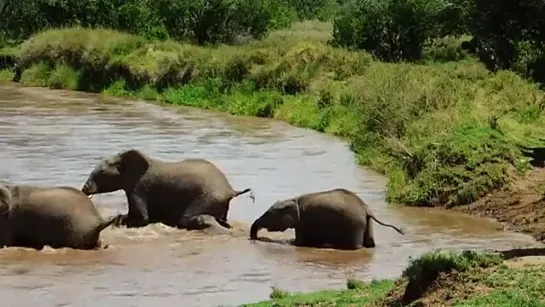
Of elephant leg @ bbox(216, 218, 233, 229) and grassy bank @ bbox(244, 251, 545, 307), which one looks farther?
elephant leg @ bbox(216, 218, 233, 229)

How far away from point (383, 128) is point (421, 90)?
5.03ft

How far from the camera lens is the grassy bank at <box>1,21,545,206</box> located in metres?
20.3

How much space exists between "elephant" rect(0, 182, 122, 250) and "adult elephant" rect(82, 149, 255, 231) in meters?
1.75

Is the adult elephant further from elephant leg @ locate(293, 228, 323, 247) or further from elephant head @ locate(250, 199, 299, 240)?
elephant leg @ locate(293, 228, 323, 247)

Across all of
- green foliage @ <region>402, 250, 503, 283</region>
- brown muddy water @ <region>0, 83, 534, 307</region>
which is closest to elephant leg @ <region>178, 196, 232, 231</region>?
brown muddy water @ <region>0, 83, 534, 307</region>

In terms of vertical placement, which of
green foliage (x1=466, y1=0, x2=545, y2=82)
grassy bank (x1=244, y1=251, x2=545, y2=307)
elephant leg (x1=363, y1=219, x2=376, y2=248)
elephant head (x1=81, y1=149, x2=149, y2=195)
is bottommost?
elephant leg (x1=363, y1=219, x2=376, y2=248)

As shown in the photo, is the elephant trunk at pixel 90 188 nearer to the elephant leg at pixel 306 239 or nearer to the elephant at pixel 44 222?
the elephant at pixel 44 222

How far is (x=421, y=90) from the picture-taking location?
25828 millimetres

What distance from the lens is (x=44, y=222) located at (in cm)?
1542

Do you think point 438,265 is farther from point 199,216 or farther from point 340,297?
point 199,216

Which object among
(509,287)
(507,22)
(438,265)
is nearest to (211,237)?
(507,22)

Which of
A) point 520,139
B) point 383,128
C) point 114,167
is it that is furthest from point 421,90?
point 114,167

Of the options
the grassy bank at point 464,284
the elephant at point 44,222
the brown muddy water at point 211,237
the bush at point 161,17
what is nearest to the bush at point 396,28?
the bush at point 161,17

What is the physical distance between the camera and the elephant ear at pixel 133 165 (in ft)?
57.5
